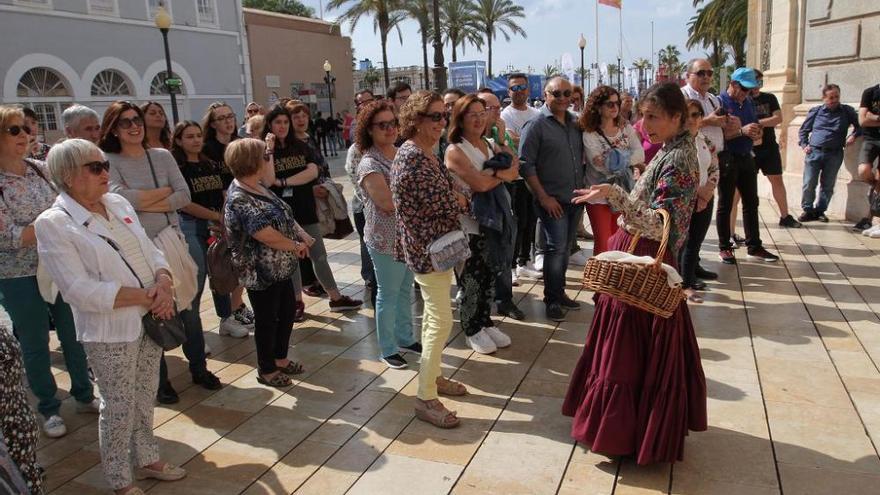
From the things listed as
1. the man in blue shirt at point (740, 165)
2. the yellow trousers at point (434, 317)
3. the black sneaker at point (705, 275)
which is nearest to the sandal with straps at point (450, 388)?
the yellow trousers at point (434, 317)

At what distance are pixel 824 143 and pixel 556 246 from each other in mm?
5098

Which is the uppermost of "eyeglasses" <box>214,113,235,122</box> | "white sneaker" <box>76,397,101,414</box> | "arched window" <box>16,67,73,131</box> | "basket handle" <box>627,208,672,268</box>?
"arched window" <box>16,67,73,131</box>

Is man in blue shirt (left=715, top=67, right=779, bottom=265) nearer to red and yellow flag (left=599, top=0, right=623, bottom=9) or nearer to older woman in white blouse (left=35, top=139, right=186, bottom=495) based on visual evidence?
older woman in white blouse (left=35, top=139, right=186, bottom=495)

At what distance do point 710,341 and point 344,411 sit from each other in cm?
268

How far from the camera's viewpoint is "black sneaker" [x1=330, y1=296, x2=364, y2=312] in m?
5.92

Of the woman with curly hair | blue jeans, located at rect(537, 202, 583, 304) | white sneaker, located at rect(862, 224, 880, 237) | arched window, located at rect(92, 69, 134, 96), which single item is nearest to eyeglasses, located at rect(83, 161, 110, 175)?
blue jeans, located at rect(537, 202, 583, 304)

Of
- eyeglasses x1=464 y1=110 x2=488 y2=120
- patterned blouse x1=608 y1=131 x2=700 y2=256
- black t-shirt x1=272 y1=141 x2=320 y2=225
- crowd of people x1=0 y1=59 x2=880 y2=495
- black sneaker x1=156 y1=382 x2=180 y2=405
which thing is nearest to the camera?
crowd of people x1=0 y1=59 x2=880 y2=495

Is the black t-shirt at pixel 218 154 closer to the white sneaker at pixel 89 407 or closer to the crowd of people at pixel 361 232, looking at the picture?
the crowd of people at pixel 361 232

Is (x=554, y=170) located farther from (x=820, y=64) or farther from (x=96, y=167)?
(x=820, y=64)

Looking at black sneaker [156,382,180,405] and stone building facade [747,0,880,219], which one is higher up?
stone building facade [747,0,880,219]

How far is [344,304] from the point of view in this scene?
235 inches

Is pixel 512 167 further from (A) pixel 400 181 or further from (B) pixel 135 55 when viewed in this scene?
(B) pixel 135 55

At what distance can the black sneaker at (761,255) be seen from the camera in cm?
690

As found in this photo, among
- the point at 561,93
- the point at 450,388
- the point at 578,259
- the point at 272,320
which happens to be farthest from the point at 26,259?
the point at 578,259
